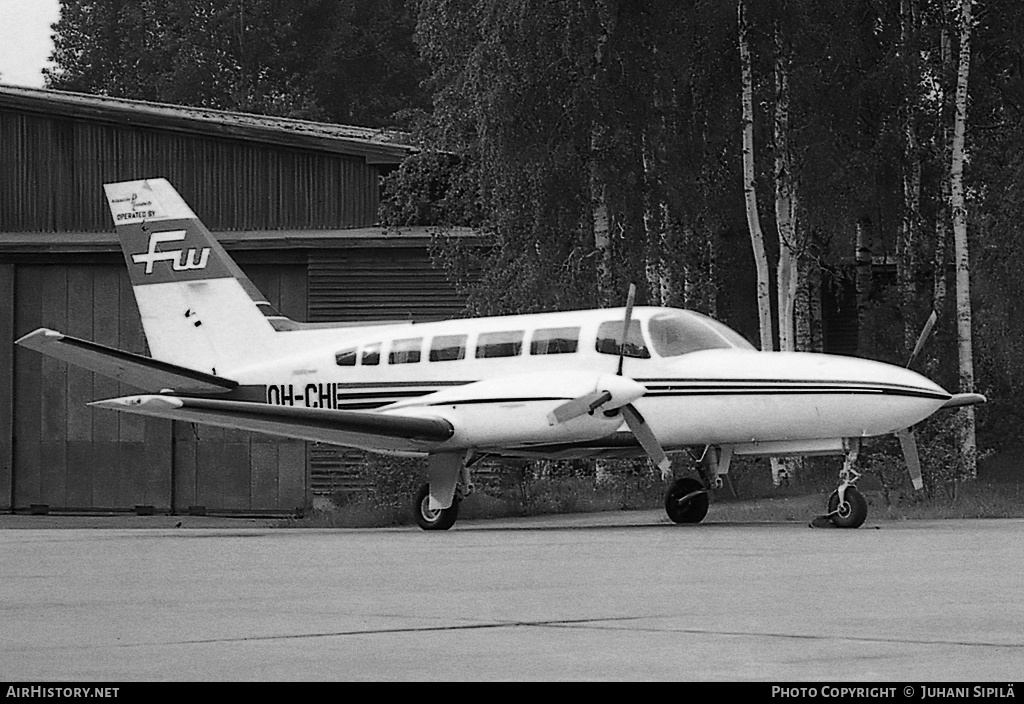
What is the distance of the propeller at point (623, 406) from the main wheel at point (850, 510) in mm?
1741

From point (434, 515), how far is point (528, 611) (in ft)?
35.9

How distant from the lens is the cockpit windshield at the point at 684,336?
60.7 ft

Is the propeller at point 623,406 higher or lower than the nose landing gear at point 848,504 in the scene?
higher

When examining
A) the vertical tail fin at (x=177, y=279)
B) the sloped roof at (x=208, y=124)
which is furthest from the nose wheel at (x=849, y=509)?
the sloped roof at (x=208, y=124)

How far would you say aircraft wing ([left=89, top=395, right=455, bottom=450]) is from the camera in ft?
60.6

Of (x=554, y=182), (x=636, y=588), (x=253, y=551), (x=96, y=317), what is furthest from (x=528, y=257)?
(x=636, y=588)

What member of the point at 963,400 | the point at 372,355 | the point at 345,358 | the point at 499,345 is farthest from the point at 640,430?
the point at 345,358

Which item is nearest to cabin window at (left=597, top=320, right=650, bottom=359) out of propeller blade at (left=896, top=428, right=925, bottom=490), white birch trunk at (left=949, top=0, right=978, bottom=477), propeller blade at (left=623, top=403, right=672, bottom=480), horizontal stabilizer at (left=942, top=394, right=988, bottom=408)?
propeller blade at (left=623, top=403, right=672, bottom=480)

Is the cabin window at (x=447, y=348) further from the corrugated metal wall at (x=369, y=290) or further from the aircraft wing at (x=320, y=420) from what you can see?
the corrugated metal wall at (x=369, y=290)

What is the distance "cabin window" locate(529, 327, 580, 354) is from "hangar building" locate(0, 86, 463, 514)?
1264 centimetres

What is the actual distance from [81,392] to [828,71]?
15.3 m

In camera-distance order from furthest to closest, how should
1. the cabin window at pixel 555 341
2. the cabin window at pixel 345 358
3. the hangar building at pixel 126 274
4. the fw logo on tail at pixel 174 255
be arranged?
the hangar building at pixel 126 274, the fw logo on tail at pixel 174 255, the cabin window at pixel 345 358, the cabin window at pixel 555 341

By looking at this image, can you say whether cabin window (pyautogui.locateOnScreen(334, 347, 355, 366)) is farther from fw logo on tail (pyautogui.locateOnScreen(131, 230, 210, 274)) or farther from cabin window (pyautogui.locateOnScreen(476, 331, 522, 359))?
fw logo on tail (pyautogui.locateOnScreen(131, 230, 210, 274))

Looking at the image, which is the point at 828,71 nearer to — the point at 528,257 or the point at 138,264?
the point at 528,257
